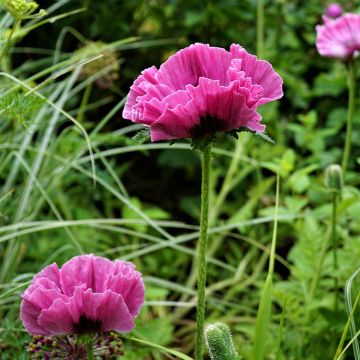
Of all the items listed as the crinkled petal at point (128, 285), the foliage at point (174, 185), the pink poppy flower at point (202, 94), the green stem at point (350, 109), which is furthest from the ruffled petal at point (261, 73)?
the green stem at point (350, 109)

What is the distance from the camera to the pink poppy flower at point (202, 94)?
0.68m

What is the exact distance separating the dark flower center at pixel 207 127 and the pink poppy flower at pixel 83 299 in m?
0.17

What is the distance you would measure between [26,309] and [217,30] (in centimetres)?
153

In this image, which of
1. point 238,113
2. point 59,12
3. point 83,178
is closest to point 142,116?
point 238,113

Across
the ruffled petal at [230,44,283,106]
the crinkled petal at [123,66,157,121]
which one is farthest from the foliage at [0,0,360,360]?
the ruffled petal at [230,44,283,106]

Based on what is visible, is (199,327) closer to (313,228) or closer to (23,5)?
(23,5)

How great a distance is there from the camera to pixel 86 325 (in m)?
0.73

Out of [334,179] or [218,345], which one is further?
[334,179]

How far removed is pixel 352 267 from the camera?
1.20 m

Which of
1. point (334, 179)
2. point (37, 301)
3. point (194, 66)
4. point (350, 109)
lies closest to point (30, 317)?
point (37, 301)

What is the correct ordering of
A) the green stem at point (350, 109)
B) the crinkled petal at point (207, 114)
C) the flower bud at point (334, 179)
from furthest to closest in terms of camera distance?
1. the green stem at point (350, 109)
2. the flower bud at point (334, 179)
3. the crinkled petal at point (207, 114)

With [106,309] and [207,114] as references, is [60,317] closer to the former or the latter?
[106,309]

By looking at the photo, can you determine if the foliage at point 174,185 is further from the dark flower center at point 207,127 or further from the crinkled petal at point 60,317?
the crinkled petal at point 60,317

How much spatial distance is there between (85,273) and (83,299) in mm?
65
